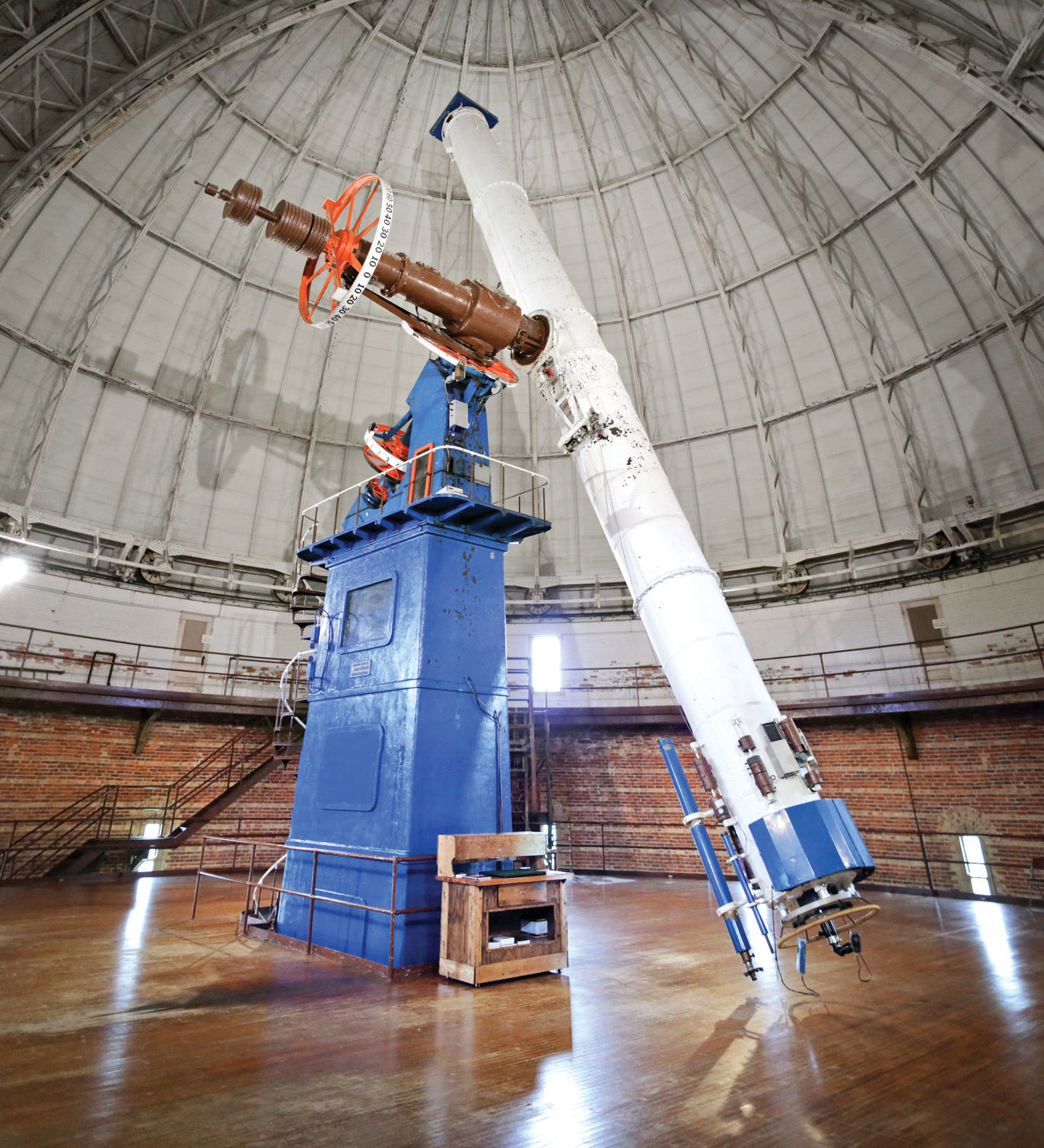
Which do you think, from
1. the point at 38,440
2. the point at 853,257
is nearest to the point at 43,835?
the point at 38,440

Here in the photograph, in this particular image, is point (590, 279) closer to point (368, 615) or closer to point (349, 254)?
point (349, 254)

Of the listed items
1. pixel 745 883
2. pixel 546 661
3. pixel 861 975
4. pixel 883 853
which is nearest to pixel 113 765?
pixel 546 661

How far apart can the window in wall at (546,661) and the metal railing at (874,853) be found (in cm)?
342

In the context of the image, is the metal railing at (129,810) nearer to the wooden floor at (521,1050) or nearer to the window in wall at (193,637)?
the window in wall at (193,637)

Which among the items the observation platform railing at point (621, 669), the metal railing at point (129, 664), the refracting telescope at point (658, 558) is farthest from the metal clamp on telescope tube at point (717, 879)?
the metal railing at point (129, 664)

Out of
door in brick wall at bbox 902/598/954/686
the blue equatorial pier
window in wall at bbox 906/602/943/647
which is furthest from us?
window in wall at bbox 906/602/943/647

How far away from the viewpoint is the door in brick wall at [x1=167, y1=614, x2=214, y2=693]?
49.6 feet

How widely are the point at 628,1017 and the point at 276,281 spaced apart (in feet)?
56.7

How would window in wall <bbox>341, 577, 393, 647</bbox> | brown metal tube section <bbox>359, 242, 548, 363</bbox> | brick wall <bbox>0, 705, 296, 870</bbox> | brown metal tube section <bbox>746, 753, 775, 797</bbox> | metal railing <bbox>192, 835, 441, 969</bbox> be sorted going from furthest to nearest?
brick wall <bbox>0, 705, 296, 870</bbox> → window in wall <bbox>341, 577, 393, 647</bbox> → brown metal tube section <bbox>359, 242, 548, 363</bbox> → metal railing <bbox>192, 835, 441, 969</bbox> → brown metal tube section <bbox>746, 753, 775, 797</bbox>

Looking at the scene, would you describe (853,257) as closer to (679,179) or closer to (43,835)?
(679,179)

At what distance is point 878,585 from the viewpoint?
14.9 meters

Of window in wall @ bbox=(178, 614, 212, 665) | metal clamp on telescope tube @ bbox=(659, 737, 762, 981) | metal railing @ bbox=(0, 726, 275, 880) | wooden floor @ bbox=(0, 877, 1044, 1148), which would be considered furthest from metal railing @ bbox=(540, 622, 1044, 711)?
metal clamp on telescope tube @ bbox=(659, 737, 762, 981)

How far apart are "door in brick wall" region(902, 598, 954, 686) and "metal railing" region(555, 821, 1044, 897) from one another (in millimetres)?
3198

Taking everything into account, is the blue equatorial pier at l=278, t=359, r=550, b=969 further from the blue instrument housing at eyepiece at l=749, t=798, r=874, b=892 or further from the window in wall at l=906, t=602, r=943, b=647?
the window in wall at l=906, t=602, r=943, b=647
